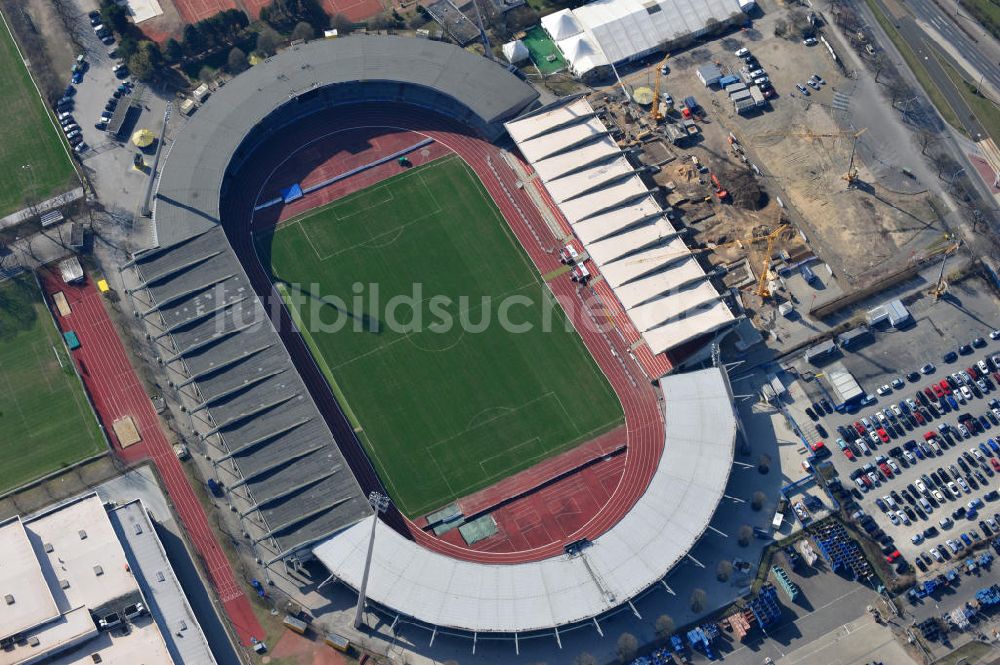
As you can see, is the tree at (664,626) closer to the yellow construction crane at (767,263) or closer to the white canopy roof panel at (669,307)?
the white canopy roof panel at (669,307)

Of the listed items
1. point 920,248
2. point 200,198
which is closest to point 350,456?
point 200,198

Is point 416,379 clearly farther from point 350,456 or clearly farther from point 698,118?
point 698,118

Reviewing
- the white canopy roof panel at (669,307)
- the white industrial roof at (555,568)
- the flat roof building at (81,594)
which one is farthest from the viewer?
the white canopy roof panel at (669,307)

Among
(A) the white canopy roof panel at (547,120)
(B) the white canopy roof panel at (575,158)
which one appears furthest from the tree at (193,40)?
(B) the white canopy roof panel at (575,158)

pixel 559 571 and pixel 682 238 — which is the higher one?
pixel 682 238

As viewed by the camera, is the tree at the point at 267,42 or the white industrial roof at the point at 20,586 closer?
the white industrial roof at the point at 20,586

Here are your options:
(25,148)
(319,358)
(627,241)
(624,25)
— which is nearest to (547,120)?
(627,241)
